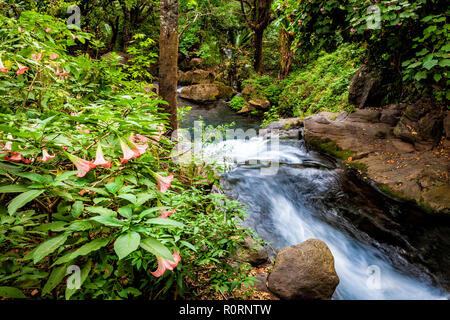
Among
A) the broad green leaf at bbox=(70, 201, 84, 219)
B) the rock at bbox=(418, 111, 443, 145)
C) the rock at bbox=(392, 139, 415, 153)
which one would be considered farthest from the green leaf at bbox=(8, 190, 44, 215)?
the rock at bbox=(418, 111, 443, 145)

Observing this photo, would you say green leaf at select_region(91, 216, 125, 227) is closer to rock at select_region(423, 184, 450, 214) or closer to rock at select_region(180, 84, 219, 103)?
rock at select_region(423, 184, 450, 214)

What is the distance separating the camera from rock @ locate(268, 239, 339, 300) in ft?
7.09

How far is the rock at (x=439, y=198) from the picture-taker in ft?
11.2

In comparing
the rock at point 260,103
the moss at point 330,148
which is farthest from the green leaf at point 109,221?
the rock at point 260,103

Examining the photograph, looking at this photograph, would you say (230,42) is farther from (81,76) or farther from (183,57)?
(81,76)

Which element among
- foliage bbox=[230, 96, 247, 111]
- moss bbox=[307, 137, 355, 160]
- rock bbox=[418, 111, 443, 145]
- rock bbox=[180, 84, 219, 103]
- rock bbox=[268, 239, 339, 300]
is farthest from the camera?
rock bbox=[180, 84, 219, 103]

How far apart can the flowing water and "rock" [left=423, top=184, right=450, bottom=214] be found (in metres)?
0.19

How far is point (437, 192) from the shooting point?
356cm

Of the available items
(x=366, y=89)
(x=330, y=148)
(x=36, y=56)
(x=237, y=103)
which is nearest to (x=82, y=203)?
(x=36, y=56)

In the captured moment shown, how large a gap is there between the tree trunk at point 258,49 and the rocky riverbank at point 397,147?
6.91 metres

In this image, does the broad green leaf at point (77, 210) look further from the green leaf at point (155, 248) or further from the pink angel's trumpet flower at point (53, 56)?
the pink angel's trumpet flower at point (53, 56)

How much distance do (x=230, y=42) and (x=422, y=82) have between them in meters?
12.8

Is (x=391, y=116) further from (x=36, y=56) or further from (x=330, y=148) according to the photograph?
(x=36, y=56)

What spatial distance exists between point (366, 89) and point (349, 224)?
441 cm
